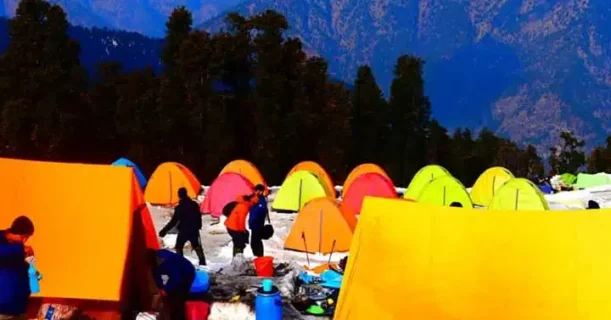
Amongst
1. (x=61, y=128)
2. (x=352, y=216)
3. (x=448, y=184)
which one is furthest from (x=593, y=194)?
(x=61, y=128)

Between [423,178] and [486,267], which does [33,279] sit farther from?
[423,178]

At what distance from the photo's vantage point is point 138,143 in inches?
1334

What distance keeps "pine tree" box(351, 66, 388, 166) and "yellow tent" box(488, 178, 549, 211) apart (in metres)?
22.9

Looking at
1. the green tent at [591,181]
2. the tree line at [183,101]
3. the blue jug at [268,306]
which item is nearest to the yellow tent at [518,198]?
the blue jug at [268,306]

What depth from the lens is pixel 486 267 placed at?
7816mm

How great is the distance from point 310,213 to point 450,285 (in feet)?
23.0

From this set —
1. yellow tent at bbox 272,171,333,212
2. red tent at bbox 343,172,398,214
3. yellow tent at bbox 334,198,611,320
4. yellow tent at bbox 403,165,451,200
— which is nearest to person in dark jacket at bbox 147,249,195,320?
yellow tent at bbox 334,198,611,320

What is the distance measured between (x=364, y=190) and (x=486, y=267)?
43.2 feet

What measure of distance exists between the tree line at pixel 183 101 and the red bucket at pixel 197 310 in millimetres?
23477

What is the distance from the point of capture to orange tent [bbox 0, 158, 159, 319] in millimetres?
9070

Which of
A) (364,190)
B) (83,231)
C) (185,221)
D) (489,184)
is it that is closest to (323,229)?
(185,221)

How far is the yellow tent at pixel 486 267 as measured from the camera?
764 centimetres

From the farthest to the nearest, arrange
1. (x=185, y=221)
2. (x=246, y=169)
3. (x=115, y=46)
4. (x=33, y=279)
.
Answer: (x=115, y=46) < (x=246, y=169) < (x=185, y=221) < (x=33, y=279)

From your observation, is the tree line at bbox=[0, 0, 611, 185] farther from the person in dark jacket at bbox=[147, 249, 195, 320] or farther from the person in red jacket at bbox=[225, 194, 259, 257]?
the person in dark jacket at bbox=[147, 249, 195, 320]
